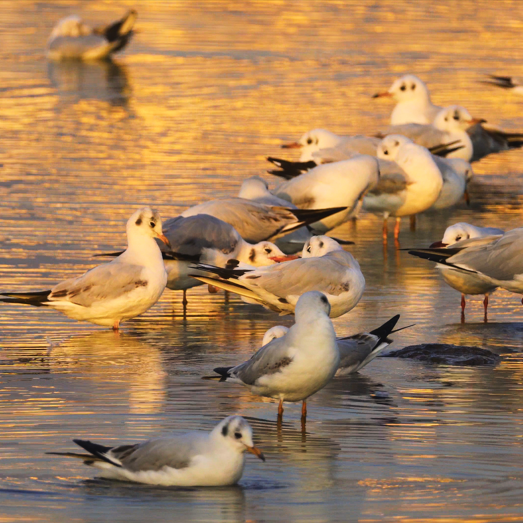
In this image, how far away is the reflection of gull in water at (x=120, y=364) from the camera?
334 inches

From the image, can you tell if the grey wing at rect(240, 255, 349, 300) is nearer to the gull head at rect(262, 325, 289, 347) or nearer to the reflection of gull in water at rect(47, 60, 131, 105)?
the gull head at rect(262, 325, 289, 347)

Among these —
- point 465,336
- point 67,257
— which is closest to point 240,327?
point 465,336

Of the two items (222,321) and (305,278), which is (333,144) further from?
(305,278)

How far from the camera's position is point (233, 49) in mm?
27094

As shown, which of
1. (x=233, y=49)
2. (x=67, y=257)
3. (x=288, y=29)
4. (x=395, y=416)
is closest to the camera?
(x=395, y=416)

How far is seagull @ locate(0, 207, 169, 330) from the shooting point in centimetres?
1004

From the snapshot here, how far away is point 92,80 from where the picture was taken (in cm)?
2456

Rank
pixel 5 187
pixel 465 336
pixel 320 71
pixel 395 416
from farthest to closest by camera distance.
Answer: pixel 320 71
pixel 5 187
pixel 465 336
pixel 395 416

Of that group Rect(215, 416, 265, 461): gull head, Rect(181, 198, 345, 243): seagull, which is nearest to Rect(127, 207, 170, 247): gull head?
Rect(181, 198, 345, 243): seagull

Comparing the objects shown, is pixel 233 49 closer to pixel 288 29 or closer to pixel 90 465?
pixel 288 29

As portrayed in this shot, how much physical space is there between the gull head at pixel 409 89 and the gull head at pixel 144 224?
830 cm

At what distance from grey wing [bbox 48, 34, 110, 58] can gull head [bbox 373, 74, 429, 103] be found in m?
9.73

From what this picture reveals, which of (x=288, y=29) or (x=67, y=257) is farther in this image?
(x=288, y=29)

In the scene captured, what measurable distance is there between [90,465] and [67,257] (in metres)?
5.85
